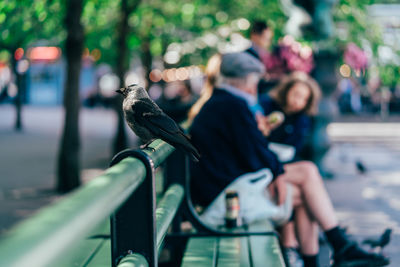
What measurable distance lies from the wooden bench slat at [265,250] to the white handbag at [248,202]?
0.52ft

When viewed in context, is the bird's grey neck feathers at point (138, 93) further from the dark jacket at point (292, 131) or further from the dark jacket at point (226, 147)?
the dark jacket at point (292, 131)

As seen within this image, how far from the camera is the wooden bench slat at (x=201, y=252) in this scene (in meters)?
3.19

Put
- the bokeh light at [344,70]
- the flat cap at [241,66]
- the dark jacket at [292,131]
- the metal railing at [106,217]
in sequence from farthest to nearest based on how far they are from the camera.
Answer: the bokeh light at [344,70], the dark jacket at [292,131], the flat cap at [241,66], the metal railing at [106,217]

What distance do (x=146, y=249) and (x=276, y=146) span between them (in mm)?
3160

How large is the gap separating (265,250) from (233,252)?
0.54 feet

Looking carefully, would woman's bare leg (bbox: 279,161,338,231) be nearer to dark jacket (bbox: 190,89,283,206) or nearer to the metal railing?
dark jacket (bbox: 190,89,283,206)

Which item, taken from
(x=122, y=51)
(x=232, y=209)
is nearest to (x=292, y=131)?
(x=232, y=209)

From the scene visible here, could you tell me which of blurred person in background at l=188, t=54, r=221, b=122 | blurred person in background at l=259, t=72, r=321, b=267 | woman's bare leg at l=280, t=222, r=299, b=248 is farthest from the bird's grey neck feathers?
blurred person in background at l=259, t=72, r=321, b=267

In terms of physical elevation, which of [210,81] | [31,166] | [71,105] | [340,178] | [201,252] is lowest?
[31,166]

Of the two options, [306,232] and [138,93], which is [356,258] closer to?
[306,232]

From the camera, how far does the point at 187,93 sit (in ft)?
62.2

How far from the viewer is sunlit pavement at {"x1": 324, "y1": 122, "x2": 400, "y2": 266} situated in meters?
6.45

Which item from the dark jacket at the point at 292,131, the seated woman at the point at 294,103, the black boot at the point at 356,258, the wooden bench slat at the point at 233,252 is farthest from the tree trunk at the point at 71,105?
the wooden bench slat at the point at 233,252

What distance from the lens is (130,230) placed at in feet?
7.54
